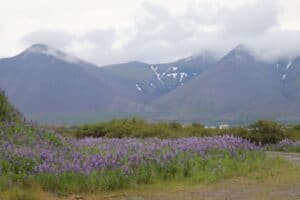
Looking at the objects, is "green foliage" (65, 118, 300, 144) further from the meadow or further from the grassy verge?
the grassy verge

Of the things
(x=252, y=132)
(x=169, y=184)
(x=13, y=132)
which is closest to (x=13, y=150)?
(x=13, y=132)

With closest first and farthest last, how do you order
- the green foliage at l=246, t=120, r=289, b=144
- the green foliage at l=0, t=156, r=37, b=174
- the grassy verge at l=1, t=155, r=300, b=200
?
1. the grassy verge at l=1, t=155, r=300, b=200
2. the green foliage at l=0, t=156, r=37, b=174
3. the green foliage at l=246, t=120, r=289, b=144

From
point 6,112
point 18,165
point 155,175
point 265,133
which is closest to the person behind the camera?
point 18,165

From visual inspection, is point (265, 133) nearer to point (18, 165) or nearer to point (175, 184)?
point (175, 184)

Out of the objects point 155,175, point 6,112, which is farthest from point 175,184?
point 6,112

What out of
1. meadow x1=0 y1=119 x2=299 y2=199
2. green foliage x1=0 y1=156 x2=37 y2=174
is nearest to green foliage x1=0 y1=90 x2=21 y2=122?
meadow x1=0 y1=119 x2=299 y2=199

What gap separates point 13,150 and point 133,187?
10.4ft

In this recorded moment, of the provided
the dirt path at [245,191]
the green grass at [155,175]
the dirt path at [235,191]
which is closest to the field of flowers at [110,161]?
the green grass at [155,175]

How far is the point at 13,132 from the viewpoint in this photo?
16734 mm

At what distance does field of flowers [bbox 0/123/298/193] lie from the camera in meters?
12.6

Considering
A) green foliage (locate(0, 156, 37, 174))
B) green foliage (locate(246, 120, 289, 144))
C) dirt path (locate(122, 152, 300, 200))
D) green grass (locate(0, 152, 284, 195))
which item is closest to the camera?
dirt path (locate(122, 152, 300, 200))

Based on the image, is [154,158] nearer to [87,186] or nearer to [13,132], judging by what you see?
[87,186]

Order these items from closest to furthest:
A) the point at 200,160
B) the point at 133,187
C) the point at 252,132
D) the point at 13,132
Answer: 1. the point at 133,187
2. the point at 200,160
3. the point at 13,132
4. the point at 252,132

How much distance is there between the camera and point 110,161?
45.3 ft
